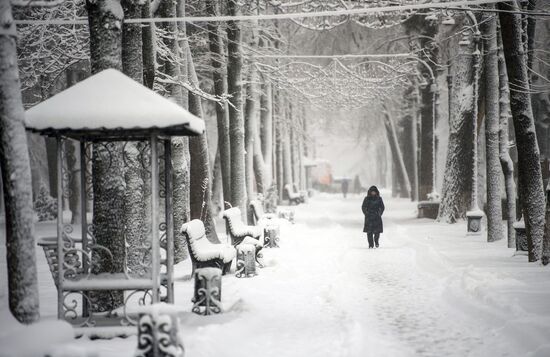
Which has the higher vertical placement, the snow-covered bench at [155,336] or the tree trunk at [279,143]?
the tree trunk at [279,143]

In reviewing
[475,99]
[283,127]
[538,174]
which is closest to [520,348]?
[538,174]

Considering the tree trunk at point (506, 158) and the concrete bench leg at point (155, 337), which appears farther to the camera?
the tree trunk at point (506, 158)

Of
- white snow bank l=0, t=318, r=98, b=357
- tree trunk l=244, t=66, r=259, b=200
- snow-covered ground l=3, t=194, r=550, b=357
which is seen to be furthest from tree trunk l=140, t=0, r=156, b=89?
tree trunk l=244, t=66, r=259, b=200

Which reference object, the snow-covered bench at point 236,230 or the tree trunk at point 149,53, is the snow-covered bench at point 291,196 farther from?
the tree trunk at point 149,53

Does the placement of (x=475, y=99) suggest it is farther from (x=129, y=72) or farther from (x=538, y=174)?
(x=129, y=72)

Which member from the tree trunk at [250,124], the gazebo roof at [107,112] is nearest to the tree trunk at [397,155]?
the tree trunk at [250,124]

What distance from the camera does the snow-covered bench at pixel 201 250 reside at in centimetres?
1159

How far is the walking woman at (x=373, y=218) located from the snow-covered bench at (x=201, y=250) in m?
6.45

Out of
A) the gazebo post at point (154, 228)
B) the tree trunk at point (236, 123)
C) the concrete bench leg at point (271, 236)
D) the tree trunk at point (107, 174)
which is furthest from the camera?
the tree trunk at point (236, 123)

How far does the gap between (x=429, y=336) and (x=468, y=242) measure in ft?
35.4

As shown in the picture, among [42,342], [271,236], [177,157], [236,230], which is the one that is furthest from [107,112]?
[271,236]

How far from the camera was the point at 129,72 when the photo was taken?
1016 centimetres

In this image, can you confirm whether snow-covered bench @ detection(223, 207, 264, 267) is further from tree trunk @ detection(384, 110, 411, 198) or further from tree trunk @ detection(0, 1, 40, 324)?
tree trunk @ detection(384, 110, 411, 198)

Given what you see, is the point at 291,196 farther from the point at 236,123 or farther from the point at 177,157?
the point at 177,157
